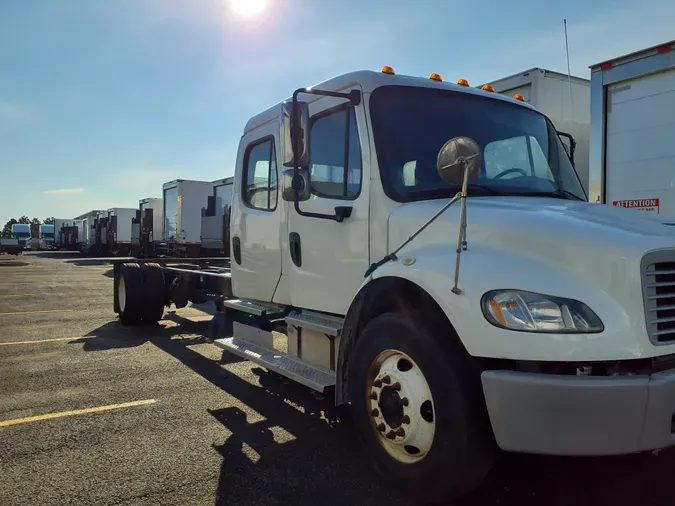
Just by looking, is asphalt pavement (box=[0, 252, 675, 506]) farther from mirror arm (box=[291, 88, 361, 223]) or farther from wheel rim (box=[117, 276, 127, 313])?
wheel rim (box=[117, 276, 127, 313])

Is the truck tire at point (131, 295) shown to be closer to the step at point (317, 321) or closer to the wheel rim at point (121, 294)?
the wheel rim at point (121, 294)

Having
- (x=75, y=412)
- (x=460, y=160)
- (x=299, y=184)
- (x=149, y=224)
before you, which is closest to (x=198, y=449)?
(x=75, y=412)

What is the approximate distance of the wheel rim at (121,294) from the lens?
917cm

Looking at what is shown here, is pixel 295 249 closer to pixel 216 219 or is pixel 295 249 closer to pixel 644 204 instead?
pixel 644 204

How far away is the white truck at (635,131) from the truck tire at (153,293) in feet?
22.1

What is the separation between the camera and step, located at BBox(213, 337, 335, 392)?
3.85m

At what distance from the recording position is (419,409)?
2.90 meters

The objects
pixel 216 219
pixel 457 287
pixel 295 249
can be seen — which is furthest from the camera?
pixel 216 219

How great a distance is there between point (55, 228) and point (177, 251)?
50198mm

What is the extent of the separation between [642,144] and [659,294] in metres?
3.90

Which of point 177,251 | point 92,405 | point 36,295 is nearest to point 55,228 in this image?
point 177,251

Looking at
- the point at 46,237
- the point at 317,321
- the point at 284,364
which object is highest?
the point at 46,237

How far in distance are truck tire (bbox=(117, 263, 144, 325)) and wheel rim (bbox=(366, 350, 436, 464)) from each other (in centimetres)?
676

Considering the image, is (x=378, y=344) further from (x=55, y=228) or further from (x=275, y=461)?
(x=55, y=228)
